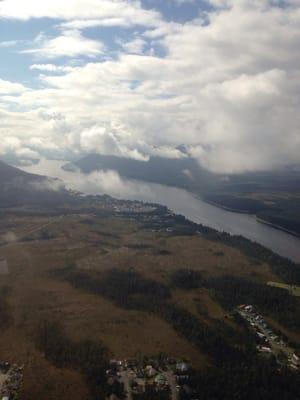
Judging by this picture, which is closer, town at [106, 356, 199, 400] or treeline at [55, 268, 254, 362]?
town at [106, 356, 199, 400]

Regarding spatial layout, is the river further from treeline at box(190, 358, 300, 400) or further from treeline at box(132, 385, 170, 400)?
treeline at box(132, 385, 170, 400)

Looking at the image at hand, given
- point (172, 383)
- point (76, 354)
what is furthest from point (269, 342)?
point (76, 354)

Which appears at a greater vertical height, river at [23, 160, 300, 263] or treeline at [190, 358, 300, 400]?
river at [23, 160, 300, 263]

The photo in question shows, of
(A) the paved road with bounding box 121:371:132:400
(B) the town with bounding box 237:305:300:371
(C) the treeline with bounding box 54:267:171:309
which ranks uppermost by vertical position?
(C) the treeline with bounding box 54:267:171:309

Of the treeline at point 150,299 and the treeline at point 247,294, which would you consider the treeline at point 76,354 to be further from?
Answer: the treeline at point 247,294

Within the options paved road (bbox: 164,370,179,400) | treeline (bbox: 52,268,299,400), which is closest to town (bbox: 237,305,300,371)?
treeline (bbox: 52,268,299,400)

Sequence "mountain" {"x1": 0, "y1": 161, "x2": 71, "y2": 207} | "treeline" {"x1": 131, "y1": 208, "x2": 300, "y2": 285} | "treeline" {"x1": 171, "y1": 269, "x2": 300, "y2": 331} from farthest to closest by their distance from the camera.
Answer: "mountain" {"x1": 0, "y1": 161, "x2": 71, "y2": 207} → "treeline" {"x1": 131, "y1": 208, "x2": 300, "y2": 285} → "treeline" {"x1": 171, "y1": 269, "x2": 300, "y2": 331}

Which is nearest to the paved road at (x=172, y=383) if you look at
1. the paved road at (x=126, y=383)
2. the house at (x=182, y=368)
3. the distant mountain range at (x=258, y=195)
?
the house at (x=182, y=368)

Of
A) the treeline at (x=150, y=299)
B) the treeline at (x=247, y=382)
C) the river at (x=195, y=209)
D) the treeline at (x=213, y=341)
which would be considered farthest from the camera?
the river at (x=195, y=209)
